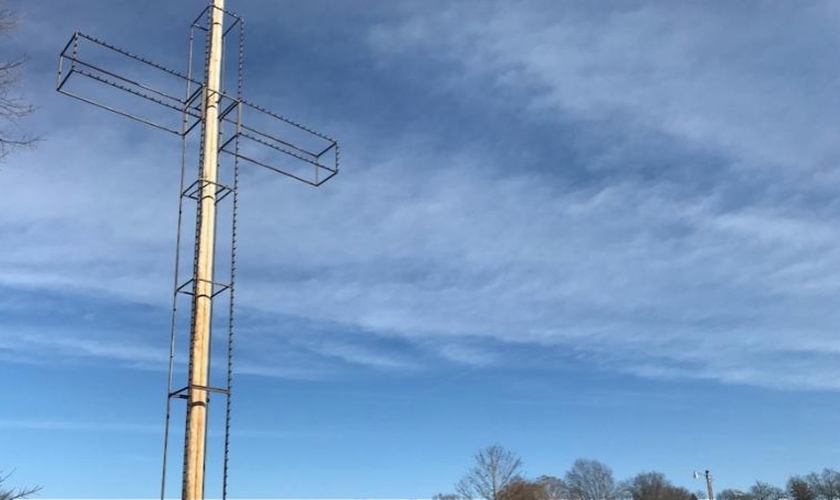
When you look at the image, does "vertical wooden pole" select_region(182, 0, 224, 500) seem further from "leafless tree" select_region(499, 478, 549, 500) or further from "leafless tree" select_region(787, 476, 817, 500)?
"leafless tree" select_region(787, 476, 817, 500)

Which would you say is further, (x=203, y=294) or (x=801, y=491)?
(x=801, y=491)

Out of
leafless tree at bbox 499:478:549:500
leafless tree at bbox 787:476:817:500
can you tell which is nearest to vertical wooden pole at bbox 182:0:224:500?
leafless tree at bbox 499:478:549:500

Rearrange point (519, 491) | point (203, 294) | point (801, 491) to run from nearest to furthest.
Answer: point (203, 294)
point (519, 491)
point (801, 491)

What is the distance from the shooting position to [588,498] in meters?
131

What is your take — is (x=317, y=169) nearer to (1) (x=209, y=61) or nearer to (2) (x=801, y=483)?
(1) (x=209, y=61)

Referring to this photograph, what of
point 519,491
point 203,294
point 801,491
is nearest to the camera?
point 203,294

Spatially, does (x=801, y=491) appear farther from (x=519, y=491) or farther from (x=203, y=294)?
(x=203, y=294)

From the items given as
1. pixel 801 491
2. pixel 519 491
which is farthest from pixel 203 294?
pixel 801 491

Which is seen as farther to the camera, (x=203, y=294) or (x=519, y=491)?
(x=519, y=491)

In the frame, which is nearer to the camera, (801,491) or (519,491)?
(519,491)

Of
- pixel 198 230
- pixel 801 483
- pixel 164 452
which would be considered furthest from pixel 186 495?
pixel 801 483

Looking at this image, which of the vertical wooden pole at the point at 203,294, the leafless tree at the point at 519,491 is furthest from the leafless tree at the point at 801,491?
the vertical wooden pole at the point at 203,294

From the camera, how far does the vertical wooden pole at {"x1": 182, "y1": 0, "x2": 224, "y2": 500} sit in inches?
385

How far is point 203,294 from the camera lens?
34.1 ft
